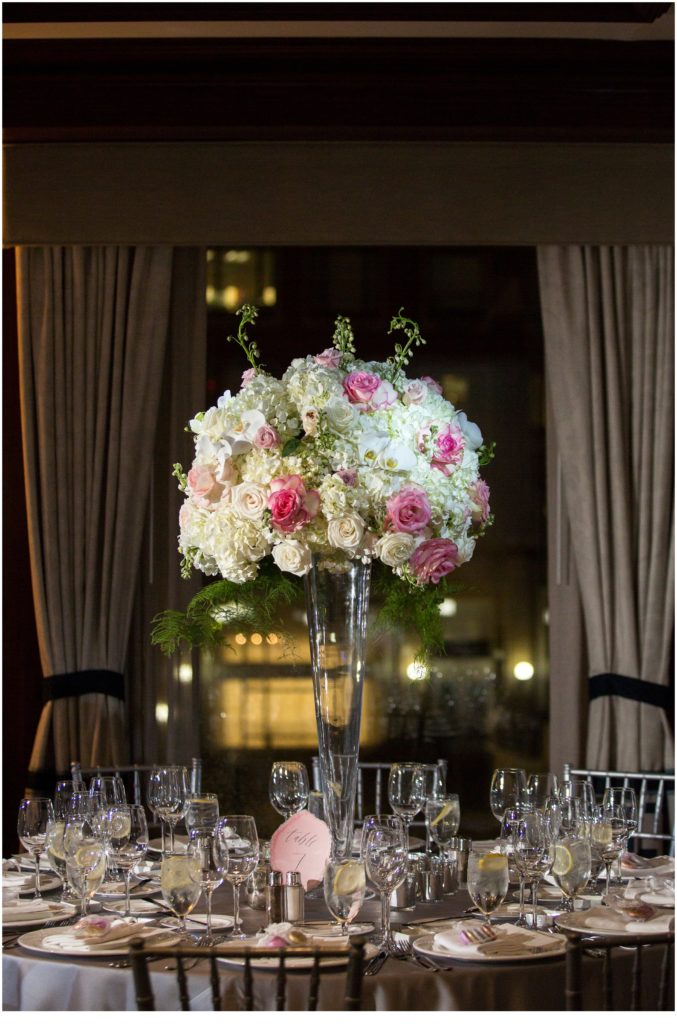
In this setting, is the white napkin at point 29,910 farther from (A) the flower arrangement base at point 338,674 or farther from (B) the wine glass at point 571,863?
(B) the wine glass at point 571,863

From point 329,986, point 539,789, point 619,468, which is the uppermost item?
point 619,468

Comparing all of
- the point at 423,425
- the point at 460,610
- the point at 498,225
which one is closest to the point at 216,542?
the point at 423,425

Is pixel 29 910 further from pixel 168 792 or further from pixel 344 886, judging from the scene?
pixel 344 886

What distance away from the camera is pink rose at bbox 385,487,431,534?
8.23 ft

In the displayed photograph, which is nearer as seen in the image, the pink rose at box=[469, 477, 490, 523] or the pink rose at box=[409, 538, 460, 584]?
the pink rose at box=[409, 538, 460, 584]

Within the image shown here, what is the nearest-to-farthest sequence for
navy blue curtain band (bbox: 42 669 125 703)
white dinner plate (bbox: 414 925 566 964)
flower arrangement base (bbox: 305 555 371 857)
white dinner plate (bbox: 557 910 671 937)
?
white dinner plate (bbox: 414 925 566 964), white dinner plate (bbox: 557 910 671 937), flower arrangement base (bbox: 305 555 371 857), navy blue curtain band (bbox: 42 669 125 703)

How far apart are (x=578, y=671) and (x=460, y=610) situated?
546 mm

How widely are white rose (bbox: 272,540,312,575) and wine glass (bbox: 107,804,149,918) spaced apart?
63 cm

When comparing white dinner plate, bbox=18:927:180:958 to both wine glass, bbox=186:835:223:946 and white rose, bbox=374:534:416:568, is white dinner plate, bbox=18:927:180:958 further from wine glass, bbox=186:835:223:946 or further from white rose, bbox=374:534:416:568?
white rose, bbox=374:534:416:568

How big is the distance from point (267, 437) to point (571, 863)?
1064 mm

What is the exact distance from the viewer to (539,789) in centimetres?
293

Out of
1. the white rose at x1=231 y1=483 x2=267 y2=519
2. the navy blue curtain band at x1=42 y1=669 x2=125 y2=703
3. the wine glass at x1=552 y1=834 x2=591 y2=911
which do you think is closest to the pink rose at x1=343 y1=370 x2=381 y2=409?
the white rose at x1=231 y1=483 x2=267 y2=519

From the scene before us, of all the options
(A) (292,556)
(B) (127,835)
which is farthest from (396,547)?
(B) (127,835)

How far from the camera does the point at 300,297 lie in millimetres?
5078
